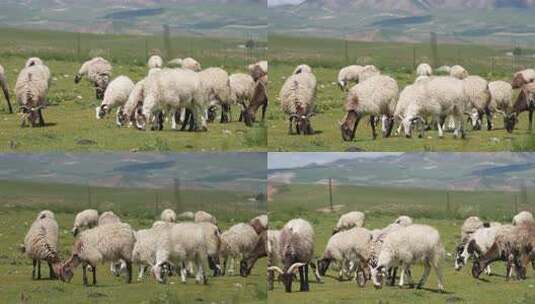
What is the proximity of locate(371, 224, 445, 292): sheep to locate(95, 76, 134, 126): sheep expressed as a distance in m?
5.79

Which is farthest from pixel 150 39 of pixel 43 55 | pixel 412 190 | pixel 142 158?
pixel 412 190

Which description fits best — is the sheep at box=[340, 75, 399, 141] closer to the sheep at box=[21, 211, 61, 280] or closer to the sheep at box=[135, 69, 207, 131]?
the sheep at box=[135, 69, 207, 131]

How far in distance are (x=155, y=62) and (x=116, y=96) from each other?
1467mm

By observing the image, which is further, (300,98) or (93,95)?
(93,95)

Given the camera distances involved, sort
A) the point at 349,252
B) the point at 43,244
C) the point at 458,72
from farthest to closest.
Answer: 1. the point at 458,72
2. the point at 349,252
3. the point at 43,244

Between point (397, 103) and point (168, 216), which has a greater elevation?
point (397, 103)

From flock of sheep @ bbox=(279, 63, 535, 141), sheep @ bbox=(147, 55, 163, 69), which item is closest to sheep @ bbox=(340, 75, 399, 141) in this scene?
flock of sheep @ bbox=(279, 63, 535, 141)

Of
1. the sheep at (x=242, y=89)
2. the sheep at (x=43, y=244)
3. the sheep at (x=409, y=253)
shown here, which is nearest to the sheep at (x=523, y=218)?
the sheep at (x=409, y=253)

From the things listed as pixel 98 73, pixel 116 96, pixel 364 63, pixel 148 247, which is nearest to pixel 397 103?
pixel 364 63

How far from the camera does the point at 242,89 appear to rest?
22406 millimetres

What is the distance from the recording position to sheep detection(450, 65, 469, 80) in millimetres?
20703

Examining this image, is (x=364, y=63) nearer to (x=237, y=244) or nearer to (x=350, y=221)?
(x=350, y=221)

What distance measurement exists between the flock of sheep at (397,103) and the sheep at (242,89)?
1.79 m

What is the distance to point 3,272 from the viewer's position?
60.9ft
